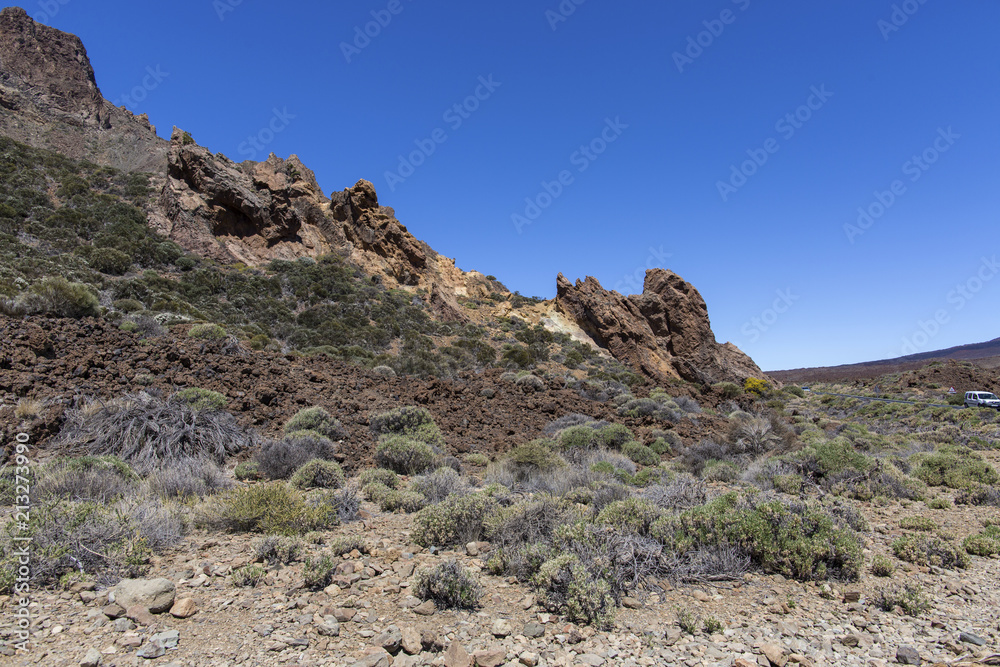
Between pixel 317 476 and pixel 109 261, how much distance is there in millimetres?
20978

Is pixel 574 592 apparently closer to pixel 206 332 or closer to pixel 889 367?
pixel 206 332

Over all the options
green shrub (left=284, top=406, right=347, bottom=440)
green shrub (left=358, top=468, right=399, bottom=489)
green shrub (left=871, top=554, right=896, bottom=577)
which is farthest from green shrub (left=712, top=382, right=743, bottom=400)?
green shrub (left=358, top=468, right=399, bottom=489)

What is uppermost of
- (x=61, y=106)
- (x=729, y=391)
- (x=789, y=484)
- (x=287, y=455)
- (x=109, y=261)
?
(x=61, y=106)

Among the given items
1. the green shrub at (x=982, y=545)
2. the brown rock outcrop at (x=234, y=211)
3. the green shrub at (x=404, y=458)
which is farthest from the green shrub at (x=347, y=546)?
the brown rock outcrop at (x=234, y=211)

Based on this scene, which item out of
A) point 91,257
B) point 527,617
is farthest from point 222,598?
point 91,257

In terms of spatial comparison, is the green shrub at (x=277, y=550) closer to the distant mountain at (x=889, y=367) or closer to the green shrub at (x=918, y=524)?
the green shrub at (x=918, y=524)

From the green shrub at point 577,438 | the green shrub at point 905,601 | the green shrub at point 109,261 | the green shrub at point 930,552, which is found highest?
the green shrub at point 109,261

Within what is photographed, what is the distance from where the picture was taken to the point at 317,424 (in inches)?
356

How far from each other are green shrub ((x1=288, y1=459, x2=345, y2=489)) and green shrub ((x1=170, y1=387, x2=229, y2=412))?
2.89 meters

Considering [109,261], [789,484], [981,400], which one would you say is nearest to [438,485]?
[789,484]

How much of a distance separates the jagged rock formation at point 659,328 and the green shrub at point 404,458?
2627 cm

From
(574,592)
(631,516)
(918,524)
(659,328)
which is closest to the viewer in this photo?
(574,592)

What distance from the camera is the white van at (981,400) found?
22016 mm

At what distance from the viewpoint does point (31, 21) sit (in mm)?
46750
